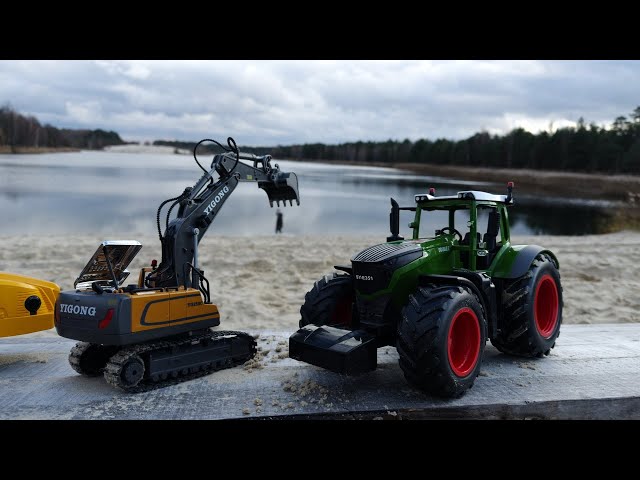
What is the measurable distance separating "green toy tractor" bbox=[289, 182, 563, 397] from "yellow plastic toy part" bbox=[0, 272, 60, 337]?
300cm

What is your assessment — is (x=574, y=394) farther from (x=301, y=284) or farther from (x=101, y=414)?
(x=301, y=284)

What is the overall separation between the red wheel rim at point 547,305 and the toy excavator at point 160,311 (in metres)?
3.67

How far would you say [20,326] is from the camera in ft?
19.7

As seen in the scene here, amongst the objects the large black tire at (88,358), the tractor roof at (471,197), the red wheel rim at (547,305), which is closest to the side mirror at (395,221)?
the tractor roof at (471,197)

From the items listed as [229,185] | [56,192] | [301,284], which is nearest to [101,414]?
[229,185]

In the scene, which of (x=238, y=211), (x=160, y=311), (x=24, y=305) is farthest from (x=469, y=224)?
(x=238, y=211)

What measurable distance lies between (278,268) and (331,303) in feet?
23.4

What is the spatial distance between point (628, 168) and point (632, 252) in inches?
1237

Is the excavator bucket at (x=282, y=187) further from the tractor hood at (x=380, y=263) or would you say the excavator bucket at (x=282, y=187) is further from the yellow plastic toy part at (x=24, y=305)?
the yellow plastic toy part at (x=24, y=305)

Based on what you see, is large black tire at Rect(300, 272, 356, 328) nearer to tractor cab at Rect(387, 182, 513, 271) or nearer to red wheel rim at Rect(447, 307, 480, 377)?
tractor cab at Rect(387, 182, 513, 271)

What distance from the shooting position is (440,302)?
4.95 m

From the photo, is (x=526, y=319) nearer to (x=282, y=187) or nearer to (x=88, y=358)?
(x=282, y=187)

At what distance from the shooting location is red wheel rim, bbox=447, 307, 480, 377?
5.30m

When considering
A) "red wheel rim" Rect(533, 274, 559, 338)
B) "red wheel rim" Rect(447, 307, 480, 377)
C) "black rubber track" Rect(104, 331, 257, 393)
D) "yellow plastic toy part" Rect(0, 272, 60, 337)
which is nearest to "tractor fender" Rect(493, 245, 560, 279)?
"red wheel rim" Rect(533, 274, 559, 338)
